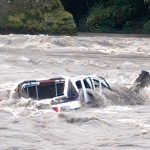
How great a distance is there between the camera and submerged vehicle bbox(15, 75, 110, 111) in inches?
838

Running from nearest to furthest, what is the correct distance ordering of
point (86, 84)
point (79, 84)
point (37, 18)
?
point (79, 84) → point (86, 84) → point (37, 18)

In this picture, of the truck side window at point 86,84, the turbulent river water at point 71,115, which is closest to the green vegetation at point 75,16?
the turbulent river water at point 71,115

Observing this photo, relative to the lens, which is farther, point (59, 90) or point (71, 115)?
point (59, 90)

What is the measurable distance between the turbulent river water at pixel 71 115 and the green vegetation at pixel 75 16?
11.9m

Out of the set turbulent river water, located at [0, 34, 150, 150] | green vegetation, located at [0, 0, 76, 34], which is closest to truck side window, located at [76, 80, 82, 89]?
turbulent river water, located at [0, 34, 150, 150]

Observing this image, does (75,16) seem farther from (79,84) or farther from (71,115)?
(71,115)

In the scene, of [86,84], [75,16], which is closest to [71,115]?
[86,84]

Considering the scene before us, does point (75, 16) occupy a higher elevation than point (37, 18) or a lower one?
lower

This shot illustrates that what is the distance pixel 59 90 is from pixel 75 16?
39043 millimetres

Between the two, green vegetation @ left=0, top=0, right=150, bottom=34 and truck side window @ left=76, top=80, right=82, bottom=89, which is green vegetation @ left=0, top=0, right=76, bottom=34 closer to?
green vegetation @ left=0, top=0, right=150, bottom=34

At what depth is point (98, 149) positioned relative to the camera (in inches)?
654

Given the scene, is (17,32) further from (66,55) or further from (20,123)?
(20,123)

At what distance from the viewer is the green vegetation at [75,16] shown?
52.2 m

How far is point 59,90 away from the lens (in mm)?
21969
